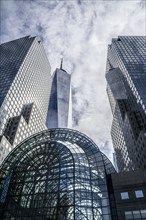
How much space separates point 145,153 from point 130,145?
22455mm

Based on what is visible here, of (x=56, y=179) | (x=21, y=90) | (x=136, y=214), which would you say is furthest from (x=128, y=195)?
(x=21, y=90)

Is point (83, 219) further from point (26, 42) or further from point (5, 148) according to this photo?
point (26, 42)

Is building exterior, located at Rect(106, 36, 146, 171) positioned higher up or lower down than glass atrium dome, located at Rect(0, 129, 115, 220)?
higher up

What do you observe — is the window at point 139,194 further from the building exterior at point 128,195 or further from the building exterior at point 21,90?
the building exterior at point 21,90

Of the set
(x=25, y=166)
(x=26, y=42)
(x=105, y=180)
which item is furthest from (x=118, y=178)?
(x=26, y=42)

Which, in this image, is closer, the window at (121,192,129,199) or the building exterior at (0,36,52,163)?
the window at (121,192,129,199)

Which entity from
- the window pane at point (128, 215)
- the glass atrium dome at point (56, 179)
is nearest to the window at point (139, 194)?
the window pane at point (128, 215)

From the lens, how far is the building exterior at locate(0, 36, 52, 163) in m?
90.9

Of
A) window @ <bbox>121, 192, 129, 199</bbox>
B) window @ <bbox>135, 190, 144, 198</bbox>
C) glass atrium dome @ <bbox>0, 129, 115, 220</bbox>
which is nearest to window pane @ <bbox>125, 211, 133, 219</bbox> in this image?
window @ <bbox>121, 192, 129, 199</bbox>

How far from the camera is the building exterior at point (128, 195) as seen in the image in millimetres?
35028

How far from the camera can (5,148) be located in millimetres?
76625

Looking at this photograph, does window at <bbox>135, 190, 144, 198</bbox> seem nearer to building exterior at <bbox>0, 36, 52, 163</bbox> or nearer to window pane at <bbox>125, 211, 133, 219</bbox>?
window pane at <bbox>125, 211, 133, 219</bbox>

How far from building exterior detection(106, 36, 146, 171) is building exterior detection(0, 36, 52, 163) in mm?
57433

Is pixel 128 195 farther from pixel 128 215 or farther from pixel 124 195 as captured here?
pixel 128 215
